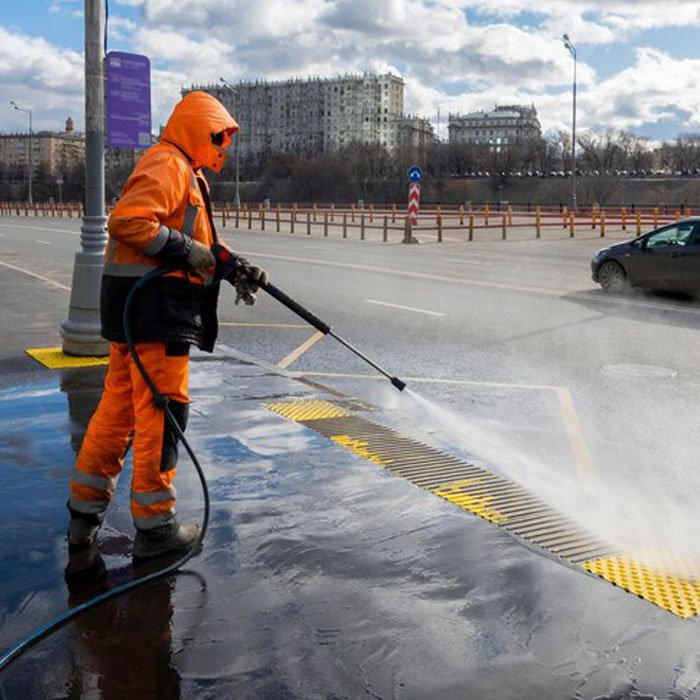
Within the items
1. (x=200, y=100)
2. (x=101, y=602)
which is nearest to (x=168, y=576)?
(x=101, y=602)

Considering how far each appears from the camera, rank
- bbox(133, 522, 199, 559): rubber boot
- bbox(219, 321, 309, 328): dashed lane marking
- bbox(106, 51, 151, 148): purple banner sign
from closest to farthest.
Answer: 1. bbox(133, 522, 199, 559): rubber boot
2. bbox(106, 51, 151, 148): purple banner sign
3. bbox(219, 321, 309, 328): dashed lane marking

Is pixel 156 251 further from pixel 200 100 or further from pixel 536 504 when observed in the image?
pixel 536 504

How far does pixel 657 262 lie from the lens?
561 inches

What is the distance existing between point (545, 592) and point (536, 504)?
1.11 metres

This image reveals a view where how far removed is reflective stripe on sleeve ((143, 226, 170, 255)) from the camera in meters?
3.29

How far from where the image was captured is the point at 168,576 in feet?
11.2

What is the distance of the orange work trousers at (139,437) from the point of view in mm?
3426

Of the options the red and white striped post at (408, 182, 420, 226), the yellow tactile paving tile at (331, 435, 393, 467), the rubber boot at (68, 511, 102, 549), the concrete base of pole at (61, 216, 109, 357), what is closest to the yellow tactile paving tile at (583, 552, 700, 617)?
the yellow tactile paving tile at (331, 435, 393, 467)

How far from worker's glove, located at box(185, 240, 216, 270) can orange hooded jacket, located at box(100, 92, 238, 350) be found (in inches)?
0.9

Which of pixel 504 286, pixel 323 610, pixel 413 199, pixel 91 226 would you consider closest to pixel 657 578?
pixel 323 610

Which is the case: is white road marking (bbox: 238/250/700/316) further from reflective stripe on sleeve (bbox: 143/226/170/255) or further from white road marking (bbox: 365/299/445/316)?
reflective stripe on sleeve (bbox: 143/226/170/255)

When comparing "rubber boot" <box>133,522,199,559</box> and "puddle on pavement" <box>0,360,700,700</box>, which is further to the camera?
"rubber boot" <box>133,522,199,559</box>

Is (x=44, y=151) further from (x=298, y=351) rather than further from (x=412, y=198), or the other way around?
(x=298, y=351)

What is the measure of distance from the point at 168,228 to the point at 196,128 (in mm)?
444
